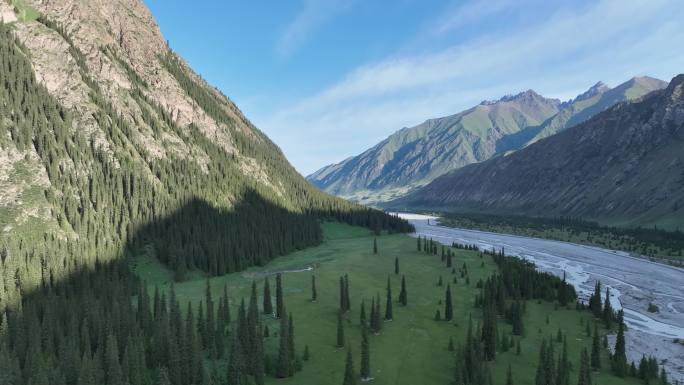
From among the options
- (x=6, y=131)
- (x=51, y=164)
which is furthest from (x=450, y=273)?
(x=6, y=131)

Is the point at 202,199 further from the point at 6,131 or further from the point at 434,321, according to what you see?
the point at 434,321

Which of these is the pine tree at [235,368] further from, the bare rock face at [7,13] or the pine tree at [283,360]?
the bare rock face at [7,13]

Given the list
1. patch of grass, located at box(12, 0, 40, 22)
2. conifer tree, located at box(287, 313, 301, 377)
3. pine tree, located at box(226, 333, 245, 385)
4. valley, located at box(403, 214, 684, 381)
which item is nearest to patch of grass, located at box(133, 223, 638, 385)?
conifer tree, located at box(287, 313, 301, 377)

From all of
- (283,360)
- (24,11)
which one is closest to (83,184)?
(24,11)

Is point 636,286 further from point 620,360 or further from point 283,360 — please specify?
point 283,360

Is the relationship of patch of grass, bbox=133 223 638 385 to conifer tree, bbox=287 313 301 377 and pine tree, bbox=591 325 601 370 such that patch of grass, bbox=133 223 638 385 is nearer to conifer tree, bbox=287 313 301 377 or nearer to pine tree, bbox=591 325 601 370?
conifer tree, bbox=287 313 301 377
